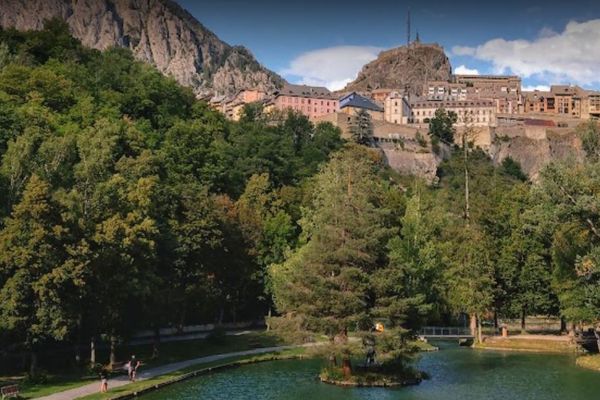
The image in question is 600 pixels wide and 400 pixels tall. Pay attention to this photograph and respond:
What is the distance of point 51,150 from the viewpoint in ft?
148

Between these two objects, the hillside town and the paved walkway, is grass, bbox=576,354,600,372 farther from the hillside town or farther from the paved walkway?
the hillside town

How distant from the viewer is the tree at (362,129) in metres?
138

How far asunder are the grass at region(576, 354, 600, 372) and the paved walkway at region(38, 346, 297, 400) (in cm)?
1945

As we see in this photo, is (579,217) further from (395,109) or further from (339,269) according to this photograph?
(395,109)

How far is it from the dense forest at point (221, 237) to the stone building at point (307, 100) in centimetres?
7409

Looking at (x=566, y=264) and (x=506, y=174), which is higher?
(x=506, y=174)

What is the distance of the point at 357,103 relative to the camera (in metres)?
168

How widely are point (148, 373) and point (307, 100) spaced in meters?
133

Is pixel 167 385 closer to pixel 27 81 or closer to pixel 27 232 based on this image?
pixel 27 232

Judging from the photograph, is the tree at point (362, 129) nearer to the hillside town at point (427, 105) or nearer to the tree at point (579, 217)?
the hillside town at point (427, 105)

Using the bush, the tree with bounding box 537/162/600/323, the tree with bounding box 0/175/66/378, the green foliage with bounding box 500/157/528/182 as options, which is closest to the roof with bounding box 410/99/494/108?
the green foliage with bounding box 500/157/528/182

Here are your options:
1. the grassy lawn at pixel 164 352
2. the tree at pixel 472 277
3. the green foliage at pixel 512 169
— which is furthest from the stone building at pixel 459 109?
the grassy lawn at pixel 164 352

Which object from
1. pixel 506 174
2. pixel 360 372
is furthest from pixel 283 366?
pixel 506 174

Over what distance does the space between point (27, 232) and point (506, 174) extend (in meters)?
122
